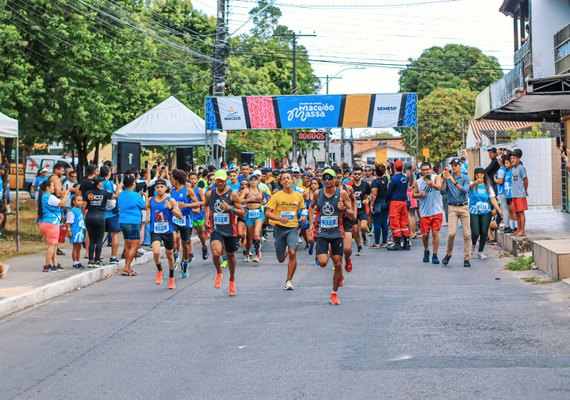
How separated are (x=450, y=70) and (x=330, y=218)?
74.8m

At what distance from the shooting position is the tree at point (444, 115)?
246ft

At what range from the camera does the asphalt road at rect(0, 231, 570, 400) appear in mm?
7055

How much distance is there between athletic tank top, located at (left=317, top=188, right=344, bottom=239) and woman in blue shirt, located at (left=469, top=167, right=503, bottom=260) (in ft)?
16.0

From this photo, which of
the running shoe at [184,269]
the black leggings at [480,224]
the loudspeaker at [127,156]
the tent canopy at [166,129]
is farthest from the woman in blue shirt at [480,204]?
the tent canopy at [166,129]

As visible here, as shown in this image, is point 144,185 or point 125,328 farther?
point 144,185

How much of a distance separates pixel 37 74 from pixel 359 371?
2312cm

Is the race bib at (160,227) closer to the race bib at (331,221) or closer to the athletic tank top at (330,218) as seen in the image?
the athletic tank top at (330,218)

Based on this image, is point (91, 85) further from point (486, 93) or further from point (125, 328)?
point (125, 328)

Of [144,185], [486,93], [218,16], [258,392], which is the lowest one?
[258,392]

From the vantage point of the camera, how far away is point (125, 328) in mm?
10141

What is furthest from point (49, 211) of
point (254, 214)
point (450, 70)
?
point (450, 70)

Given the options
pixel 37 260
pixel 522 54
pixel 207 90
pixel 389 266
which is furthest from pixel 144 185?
pixel 207 90

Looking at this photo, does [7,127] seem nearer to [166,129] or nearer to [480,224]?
[166,129]

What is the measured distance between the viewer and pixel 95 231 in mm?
15570
